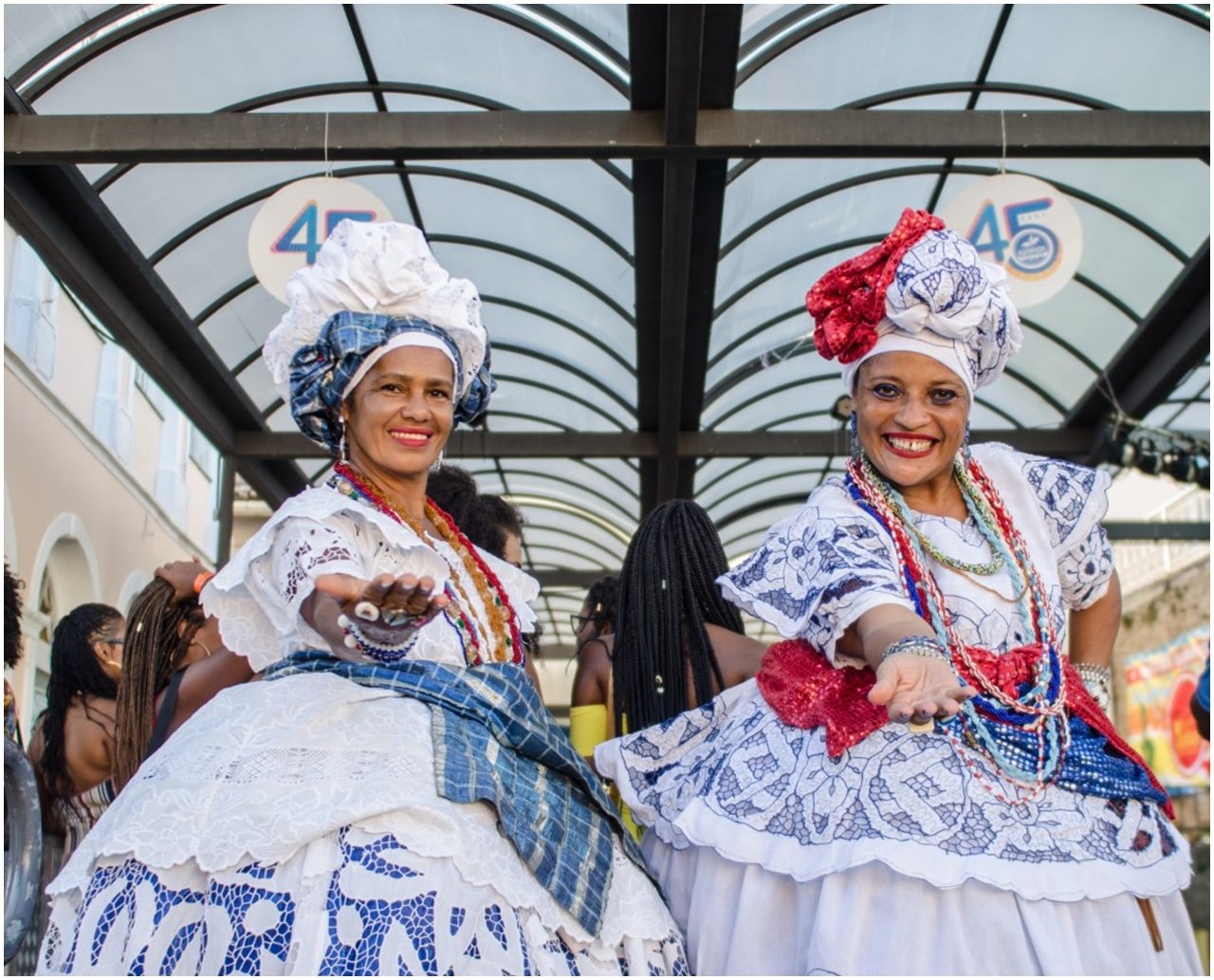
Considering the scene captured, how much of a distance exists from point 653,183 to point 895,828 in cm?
589

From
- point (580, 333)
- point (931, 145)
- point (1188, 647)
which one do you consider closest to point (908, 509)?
point (931, 145)

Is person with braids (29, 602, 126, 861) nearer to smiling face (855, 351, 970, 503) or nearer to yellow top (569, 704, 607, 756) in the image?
yellow top (569, 704, 607, 756)

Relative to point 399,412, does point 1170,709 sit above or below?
above

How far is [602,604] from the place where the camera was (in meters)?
4.69

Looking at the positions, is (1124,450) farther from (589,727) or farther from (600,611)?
(589,727)

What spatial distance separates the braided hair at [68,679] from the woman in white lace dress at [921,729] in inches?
88.8

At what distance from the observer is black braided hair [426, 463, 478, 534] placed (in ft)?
14.5

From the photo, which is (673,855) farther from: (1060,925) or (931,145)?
(931,145)

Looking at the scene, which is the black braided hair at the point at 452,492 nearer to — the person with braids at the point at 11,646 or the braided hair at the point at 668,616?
the braided hair at the point at 668,616

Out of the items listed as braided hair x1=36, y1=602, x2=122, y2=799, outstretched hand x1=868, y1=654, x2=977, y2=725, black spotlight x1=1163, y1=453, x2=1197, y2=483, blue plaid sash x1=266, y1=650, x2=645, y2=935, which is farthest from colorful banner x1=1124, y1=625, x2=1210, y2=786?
outstretched hand x1=868, y1=654, x2=977, y2=725

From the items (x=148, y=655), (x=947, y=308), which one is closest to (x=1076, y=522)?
(x=947, y=308)

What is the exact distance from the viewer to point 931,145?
22.0ft

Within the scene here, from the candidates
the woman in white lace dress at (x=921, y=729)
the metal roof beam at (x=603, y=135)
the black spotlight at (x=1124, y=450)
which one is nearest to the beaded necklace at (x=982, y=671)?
the woman in white lace dress at (x=921, y=729)

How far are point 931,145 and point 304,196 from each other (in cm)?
320
